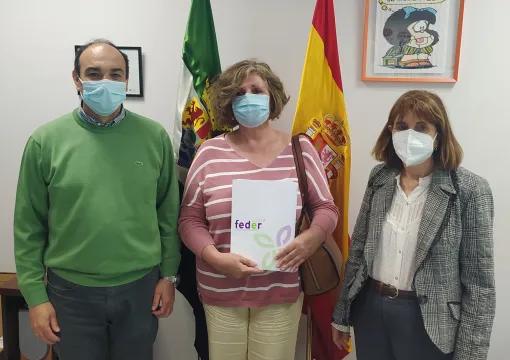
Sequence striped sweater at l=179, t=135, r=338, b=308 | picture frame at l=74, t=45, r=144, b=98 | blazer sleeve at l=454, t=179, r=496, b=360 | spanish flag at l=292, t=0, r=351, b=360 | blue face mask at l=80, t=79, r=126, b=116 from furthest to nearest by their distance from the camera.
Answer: picture frame at l=74, t=45, r=144, b=98, spanish flag at l=292, t=0, r=351, b=360, striped sweater at l=179, t=135, r=338, b=308, blue face mask at l=80, t=79, r=126, b=116, blazer sleeve at l=454, t=179, r=496, b=360

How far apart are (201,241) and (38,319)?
1.95 feet

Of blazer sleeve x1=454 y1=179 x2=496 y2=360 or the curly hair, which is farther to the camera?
the curly hair

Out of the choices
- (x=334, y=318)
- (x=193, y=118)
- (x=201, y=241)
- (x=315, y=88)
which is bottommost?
(x=334, y=318)

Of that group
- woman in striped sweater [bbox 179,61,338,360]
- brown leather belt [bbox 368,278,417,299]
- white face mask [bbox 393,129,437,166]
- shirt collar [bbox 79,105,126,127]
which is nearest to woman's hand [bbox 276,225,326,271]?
woman in striped sweater [bbox 179,61,338,360]

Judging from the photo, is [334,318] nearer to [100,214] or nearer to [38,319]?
[100,214]

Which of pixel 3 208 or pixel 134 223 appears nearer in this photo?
pixel 134 223

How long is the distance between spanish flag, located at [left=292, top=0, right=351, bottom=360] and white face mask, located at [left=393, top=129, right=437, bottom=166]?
0.49 m

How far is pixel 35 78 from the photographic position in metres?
2.19

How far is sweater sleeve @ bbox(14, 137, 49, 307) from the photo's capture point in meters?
1.35

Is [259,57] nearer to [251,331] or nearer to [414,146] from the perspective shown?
[414,146]

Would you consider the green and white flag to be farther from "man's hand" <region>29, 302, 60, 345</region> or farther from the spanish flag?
"man's hand" <region>29, 302, 60, 345</region>

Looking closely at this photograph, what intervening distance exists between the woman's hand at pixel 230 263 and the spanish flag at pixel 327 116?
0.61 m

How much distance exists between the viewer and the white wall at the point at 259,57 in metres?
1.95

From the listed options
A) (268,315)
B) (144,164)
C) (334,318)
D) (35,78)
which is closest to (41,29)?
(35,78)
